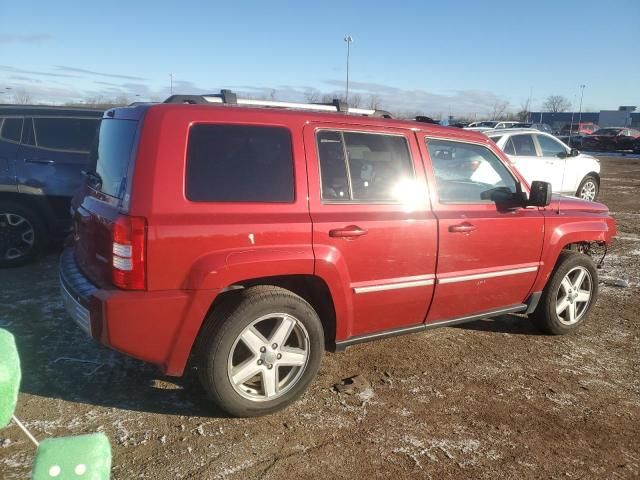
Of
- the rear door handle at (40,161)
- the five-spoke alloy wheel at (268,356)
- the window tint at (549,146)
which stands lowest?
the five-spoke alloy wheel at (268,356)

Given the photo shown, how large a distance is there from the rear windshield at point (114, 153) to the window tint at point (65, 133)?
2.85m

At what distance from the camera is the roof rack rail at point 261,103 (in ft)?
11.0

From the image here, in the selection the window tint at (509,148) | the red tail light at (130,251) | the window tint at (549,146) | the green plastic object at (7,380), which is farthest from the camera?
the window tint at (549,146)

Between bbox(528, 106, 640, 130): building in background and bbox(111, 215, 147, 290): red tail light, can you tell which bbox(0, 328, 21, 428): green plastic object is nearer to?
bbox(111, 215, 147, 290): red tail light

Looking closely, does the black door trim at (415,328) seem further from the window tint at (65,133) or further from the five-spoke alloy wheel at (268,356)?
the window tint at (65,133)

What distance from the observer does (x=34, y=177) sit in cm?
601

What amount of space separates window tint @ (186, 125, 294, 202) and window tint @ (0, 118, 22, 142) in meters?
4.07

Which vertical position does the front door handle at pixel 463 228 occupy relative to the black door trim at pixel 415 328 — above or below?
above

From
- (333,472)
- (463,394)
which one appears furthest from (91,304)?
(463,394)

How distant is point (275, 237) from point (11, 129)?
14.7 feet

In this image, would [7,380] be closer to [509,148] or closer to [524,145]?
[509,148]

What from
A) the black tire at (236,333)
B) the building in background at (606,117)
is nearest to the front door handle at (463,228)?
the black tire at (236,333)

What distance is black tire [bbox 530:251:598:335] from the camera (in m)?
4.67

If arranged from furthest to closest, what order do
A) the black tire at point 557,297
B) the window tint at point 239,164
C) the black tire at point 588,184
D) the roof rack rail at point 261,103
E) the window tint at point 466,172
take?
the black tire at point 588,184 → the black tire at point 557,297 → the window tint at point 466,172 → the roof rack rail at point 261,103 → the window tint at point 239,164
